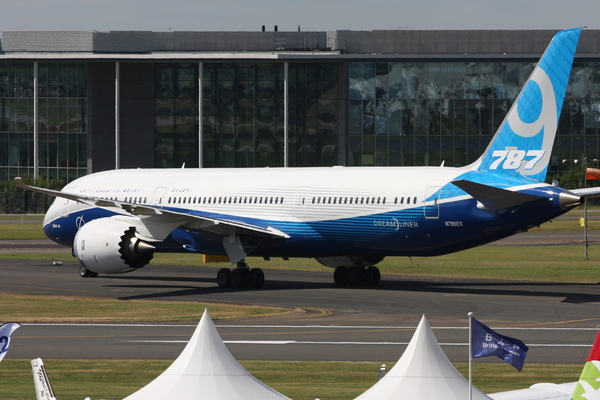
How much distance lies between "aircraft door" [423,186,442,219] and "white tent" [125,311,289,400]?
2472 centimetres

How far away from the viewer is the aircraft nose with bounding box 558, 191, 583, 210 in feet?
107

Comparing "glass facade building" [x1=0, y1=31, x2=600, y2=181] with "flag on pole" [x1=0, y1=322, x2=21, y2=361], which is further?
"glass facade building" [x1=0, y1=31, x2=600, y2=181]

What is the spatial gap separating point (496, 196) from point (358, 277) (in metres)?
8.96

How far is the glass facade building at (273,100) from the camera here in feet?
340

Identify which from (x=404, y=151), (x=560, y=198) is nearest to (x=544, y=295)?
(x=560, y=198)

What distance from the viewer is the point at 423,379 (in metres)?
10.8

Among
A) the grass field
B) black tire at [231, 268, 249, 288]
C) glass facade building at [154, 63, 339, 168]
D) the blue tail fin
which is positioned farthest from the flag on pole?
glass facade building at [154, 63, 339, 168]

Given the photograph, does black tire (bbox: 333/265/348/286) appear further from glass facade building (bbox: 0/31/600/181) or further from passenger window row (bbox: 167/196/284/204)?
glass facade building (bbox: 0/31/600/181)

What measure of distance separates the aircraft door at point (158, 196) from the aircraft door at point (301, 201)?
708 cm

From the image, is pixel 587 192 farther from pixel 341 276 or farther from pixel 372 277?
pixel 341 276

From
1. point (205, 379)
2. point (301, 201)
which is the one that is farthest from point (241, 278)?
point (205, 379)

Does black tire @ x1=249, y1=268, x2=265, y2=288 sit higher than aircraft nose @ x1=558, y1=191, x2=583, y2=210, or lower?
lower

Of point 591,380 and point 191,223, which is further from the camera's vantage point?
point 191,223

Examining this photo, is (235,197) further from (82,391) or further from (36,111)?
(36,111)
